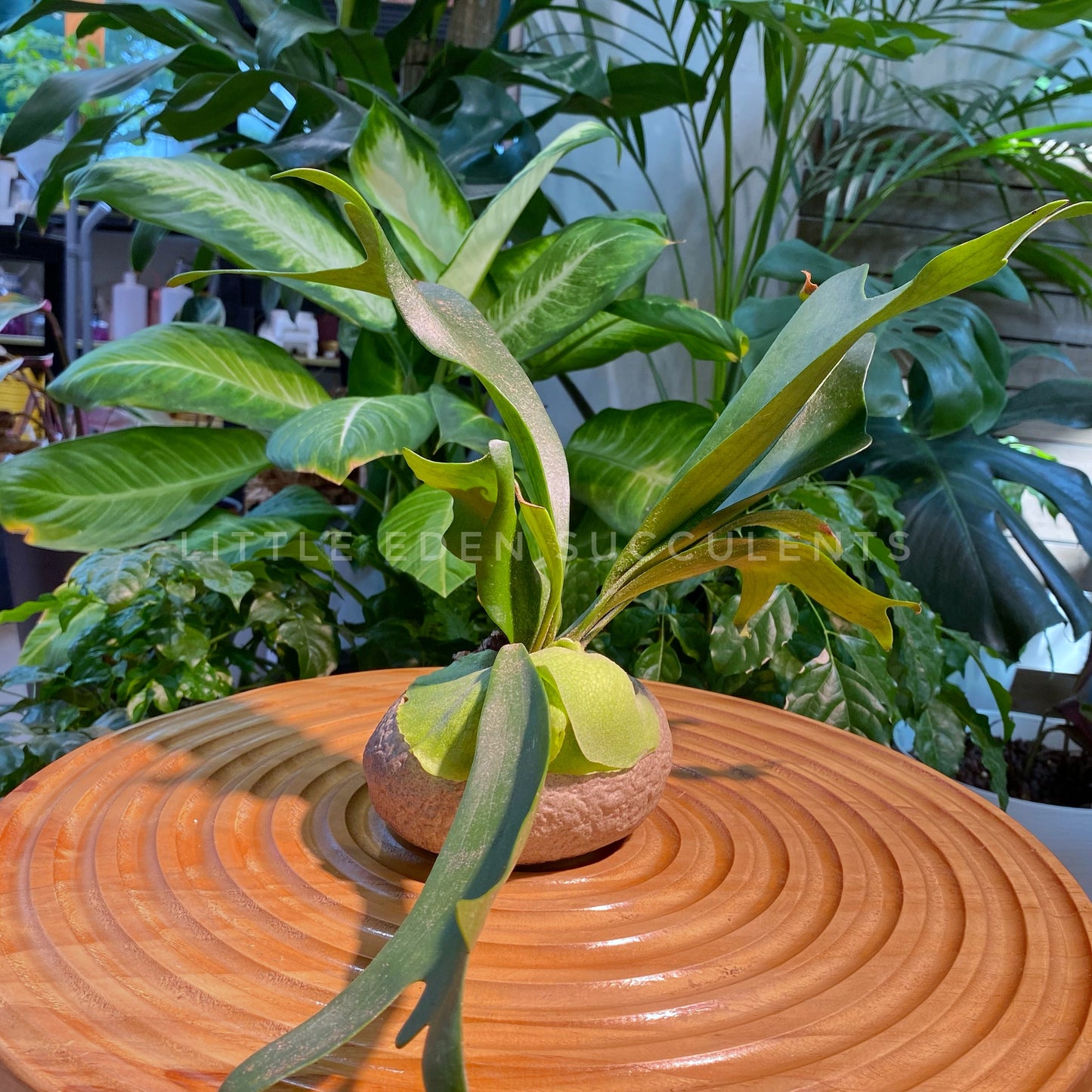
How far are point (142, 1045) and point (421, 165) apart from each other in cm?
112

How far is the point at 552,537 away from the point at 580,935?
0.63ft

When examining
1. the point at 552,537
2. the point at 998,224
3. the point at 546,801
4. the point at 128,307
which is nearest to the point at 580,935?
the point at 546,801

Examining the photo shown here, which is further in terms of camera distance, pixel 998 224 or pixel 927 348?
pixel 998 224

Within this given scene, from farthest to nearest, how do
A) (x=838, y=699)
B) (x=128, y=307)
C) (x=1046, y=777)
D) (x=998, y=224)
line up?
1. (x=128, y=307)
2. (x=998, y=224)
3. (x=1046, y=777)
4. (x=838, y=699)

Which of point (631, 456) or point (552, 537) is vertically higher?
point (552, 537)

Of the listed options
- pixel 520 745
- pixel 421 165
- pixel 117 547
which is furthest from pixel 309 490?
pixel 520 745

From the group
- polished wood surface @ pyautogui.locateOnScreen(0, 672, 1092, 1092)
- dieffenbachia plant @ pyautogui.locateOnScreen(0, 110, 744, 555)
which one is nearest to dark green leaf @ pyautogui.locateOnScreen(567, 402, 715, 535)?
dieffenbachia plant @ pyautogui.locateOnScreen(0, 110, 744, 555)

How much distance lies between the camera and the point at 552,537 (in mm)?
492

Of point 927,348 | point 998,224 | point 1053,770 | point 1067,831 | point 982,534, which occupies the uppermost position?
→ point 998,224

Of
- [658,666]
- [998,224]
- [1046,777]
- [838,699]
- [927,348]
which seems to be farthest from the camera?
[998,224]

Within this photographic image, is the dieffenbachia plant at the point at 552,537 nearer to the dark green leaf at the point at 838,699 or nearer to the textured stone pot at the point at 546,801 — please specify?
the textured stone pot at the point at 546,801

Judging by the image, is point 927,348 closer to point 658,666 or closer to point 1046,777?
point 658,666

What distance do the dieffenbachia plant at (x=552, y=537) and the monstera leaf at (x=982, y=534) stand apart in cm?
80

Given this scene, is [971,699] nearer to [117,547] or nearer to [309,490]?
[309,490]
